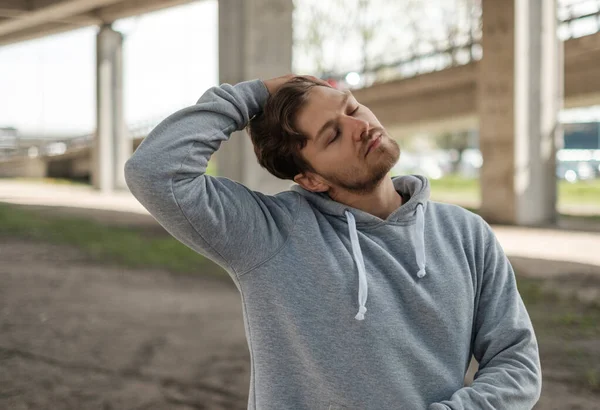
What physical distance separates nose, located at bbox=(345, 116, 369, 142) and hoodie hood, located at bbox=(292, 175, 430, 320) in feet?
0.70

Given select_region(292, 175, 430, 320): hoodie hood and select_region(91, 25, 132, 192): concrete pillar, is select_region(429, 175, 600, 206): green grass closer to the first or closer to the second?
select_region(91, 25, 132, 192): concrete pillar

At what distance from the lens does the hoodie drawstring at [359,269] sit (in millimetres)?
2084

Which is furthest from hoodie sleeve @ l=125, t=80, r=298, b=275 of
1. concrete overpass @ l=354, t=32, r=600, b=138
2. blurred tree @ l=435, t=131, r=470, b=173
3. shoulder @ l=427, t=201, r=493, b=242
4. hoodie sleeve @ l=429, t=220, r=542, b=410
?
blurred tree @ l=435, t=131, r=470, b=173

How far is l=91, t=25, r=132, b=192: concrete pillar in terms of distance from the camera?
32.0 metres

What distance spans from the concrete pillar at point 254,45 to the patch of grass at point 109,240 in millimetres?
2076

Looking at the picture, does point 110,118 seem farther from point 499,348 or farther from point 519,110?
point 499,348

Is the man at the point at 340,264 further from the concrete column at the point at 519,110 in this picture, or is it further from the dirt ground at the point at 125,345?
the concrete column at the point at 519,110

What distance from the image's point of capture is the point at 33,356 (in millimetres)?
6363

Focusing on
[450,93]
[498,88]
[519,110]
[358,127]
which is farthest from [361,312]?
[450,93]

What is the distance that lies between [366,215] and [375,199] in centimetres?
9

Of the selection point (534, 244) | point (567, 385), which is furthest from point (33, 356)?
point (534, 244)

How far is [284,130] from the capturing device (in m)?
2.31

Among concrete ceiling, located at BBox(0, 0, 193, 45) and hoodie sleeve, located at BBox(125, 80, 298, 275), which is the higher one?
Answer: concrete ceiling, located at BBox(0, 0, 193, 45)

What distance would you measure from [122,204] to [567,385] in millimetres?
19874
